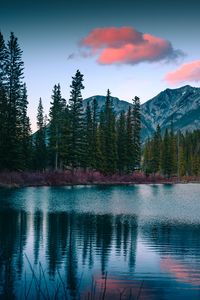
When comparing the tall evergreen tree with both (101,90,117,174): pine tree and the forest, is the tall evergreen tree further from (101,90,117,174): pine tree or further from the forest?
(101,90,117,174): pine tree

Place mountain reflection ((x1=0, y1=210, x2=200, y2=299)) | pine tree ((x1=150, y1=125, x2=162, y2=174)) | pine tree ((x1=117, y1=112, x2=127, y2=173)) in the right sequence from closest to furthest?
mountain reflection ((x1=0, y1=210, x2=200, y2=299)), pine tree ((x1=117, y1=112, x2=127, y2=173)), pine tree ((x1=150, y1=125, x2=162, y2=174))

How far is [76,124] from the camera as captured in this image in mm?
71062

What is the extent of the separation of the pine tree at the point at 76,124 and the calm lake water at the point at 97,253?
39171mm

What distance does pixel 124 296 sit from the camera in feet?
32.6

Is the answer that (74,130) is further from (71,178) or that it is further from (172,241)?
(172,241)

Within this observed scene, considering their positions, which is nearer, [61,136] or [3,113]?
[3,113]

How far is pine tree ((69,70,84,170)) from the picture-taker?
6944cm

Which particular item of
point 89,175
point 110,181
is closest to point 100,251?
point 89,175

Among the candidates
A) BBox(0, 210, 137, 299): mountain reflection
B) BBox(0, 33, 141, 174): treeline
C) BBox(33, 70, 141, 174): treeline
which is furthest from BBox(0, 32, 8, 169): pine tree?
BBox(0, 210, 137, 299): mountain reflection

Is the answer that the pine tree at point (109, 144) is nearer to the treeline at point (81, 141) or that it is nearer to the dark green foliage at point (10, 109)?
the treeline at point (81, 141)

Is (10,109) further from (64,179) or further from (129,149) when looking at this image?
(129,149)

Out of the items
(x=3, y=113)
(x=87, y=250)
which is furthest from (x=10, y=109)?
(x=87, y=250)

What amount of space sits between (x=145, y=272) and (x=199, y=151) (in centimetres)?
12319

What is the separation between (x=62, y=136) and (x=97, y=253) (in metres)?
56.1
